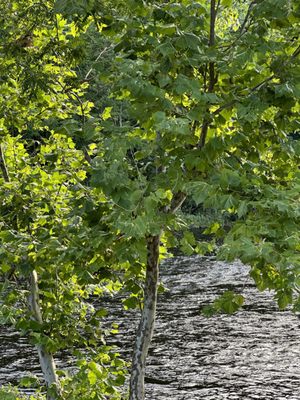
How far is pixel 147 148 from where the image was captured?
14.8 feet

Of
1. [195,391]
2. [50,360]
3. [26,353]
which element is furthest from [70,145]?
[26,353]

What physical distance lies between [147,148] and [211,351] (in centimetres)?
1337

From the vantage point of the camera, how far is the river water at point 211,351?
14562 millimetres

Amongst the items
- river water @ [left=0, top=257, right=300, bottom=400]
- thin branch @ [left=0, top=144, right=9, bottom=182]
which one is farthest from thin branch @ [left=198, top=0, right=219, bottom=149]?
river water @ [left=0, top=257, right=300, bottom=400]

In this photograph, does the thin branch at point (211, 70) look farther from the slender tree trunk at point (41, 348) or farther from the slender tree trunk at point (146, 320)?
the slender tree trunk at point (41, 348)

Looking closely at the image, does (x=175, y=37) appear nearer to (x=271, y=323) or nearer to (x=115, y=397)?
(x=115, y=397)

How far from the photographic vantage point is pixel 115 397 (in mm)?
6895

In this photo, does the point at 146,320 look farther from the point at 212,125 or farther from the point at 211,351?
the point at 211,351

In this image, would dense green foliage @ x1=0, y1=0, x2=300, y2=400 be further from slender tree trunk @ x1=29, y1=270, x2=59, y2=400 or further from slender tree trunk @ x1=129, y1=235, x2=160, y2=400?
slender tree trunk @ x1=129, y1=235, x2=160, y2=400

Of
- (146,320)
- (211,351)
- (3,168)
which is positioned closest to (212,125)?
(146,320)

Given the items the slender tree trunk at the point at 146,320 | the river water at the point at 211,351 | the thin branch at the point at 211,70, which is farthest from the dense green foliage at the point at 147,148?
the river water at the point at 211,351

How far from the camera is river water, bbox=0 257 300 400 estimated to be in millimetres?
14562

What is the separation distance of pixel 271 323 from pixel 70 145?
45.0 ft

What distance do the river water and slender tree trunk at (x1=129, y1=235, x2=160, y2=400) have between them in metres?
8.48
